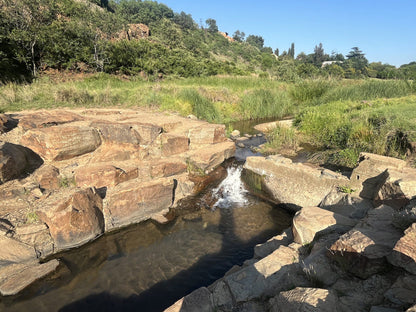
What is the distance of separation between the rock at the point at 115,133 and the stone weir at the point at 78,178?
0.8 inches

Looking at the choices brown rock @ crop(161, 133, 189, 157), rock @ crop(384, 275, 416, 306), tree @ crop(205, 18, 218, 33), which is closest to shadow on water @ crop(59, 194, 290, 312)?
rock @ crop(384, 275, 416, 306)

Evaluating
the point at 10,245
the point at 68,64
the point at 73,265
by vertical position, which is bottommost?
the point at 73,265

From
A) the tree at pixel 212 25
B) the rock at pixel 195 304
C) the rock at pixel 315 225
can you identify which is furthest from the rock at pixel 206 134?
the tree at pixel 212 25

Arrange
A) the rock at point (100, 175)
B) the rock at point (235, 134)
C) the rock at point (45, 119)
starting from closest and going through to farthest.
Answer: the rock at point (100, 175) < the rock at point (45, 119) < the rock at point (235, 134)

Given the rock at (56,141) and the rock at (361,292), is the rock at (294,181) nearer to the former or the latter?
the rock at (361,292)

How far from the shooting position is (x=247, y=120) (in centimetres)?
1298

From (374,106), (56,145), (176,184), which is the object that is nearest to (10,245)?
(56,145)

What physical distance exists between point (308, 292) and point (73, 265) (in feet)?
10.6

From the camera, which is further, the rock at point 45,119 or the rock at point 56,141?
the rock at point 45,119

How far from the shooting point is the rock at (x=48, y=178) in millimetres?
4520

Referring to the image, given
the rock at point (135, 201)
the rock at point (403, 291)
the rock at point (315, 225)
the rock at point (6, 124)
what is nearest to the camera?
→ the rock at point (403, 291)

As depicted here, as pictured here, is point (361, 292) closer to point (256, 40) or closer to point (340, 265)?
point (340, 265)

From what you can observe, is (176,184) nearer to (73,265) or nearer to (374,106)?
(73,265)

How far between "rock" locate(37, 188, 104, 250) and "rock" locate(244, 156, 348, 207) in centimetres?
357
